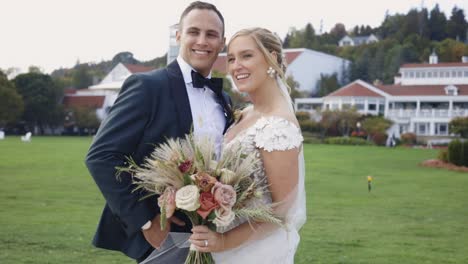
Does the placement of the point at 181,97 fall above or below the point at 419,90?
above

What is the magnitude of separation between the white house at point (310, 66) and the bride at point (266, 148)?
75732 mm

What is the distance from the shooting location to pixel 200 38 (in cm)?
381

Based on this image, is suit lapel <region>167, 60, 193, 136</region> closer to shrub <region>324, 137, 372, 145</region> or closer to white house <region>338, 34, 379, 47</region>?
shrub <region>324, 137, 372, 145</region>

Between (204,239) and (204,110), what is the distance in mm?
999

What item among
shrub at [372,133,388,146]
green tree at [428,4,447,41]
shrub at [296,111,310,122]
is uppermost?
green tree at [428,4,447,41]

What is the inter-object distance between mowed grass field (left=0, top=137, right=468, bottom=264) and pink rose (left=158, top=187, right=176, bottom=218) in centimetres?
534

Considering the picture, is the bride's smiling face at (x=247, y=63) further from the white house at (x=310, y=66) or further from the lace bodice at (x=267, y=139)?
the white house at (x=310, y=66)

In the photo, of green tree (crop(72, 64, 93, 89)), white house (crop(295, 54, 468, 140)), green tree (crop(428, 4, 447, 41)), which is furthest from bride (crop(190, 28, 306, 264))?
green tree (crop(428, 4, 447, 41))

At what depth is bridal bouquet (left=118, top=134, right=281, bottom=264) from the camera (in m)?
3.07

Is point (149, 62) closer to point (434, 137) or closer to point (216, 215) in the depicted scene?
point (434, 137)

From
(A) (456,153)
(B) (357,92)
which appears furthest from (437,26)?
(A) (456,153)

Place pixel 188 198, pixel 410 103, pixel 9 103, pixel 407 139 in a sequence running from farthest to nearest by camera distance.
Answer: pixel 410 103 → pixel 9 103 → pixel 407 139 → pixel 188 198

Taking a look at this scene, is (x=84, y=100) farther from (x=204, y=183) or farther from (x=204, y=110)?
(x=204, y=183)

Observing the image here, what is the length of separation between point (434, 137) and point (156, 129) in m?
60.8
